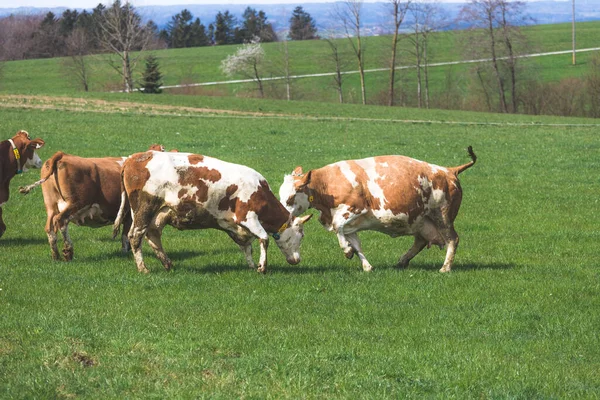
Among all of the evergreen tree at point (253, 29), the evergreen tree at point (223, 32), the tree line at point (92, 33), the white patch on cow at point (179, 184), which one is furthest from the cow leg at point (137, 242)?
the evergreen tree at point (223, 32)

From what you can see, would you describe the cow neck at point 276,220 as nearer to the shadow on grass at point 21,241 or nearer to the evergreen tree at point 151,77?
the shadow on grass at point 21,241

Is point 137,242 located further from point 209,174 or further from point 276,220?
point 276,220

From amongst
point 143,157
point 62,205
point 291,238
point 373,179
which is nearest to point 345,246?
point 291,238

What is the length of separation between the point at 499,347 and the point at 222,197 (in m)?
5.41

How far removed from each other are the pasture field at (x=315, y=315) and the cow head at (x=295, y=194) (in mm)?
1020

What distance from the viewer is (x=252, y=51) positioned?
10156 cm

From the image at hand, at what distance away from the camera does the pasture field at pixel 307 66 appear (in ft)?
303

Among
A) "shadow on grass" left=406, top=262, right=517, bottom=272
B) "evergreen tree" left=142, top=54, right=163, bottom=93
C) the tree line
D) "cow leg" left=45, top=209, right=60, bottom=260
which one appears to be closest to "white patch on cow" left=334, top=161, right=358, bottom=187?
"shadow on grass" left=406, top=262, right=517, bottom=272

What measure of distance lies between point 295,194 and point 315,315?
11.8ft

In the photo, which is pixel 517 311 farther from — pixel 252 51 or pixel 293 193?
pixel 252 51

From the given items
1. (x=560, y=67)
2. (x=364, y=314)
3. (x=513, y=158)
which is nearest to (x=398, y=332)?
(x=364, y=314)

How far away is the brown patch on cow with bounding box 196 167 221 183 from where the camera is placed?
13320 mm

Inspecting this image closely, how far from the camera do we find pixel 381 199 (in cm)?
1363

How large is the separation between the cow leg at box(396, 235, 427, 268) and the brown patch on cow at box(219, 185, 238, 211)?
9.73 feet
